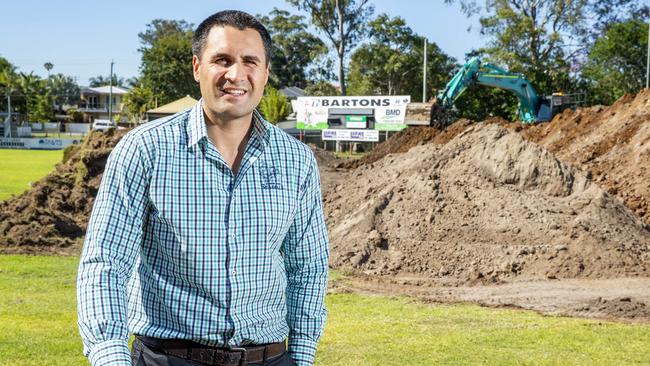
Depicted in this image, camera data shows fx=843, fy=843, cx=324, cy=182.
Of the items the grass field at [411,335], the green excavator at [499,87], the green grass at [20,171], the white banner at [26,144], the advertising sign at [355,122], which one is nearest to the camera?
the grass field at [411,335]

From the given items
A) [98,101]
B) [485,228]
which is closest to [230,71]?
[485,228]

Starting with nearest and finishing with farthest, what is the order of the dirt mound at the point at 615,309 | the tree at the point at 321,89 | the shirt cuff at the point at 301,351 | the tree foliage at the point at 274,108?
the shirt cuff at the point at 301,351, the dirt mound at the point at 615,309, the tree foliage at the point at 274,108, the tree at the point at 321,89

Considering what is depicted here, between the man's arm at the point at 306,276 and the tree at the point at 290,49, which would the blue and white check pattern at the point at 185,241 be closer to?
the man's arm at the point at 306,276

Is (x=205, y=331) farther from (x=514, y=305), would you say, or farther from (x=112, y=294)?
(x=514, y=305)

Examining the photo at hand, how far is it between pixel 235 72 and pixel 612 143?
1962cm

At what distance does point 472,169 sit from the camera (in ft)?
46.7

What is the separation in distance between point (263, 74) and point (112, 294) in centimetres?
89

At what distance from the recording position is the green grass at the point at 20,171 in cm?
2409

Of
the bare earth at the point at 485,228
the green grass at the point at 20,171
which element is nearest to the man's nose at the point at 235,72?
the bare earth at the point at 485,228

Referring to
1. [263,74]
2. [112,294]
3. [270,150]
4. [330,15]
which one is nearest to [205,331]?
[112,294]

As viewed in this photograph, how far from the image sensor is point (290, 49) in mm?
72312

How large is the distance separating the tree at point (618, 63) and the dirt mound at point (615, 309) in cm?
4360

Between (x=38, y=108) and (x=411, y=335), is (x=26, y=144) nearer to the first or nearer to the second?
(x=38, y=108)

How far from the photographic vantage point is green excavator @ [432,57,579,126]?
31.0 meters
